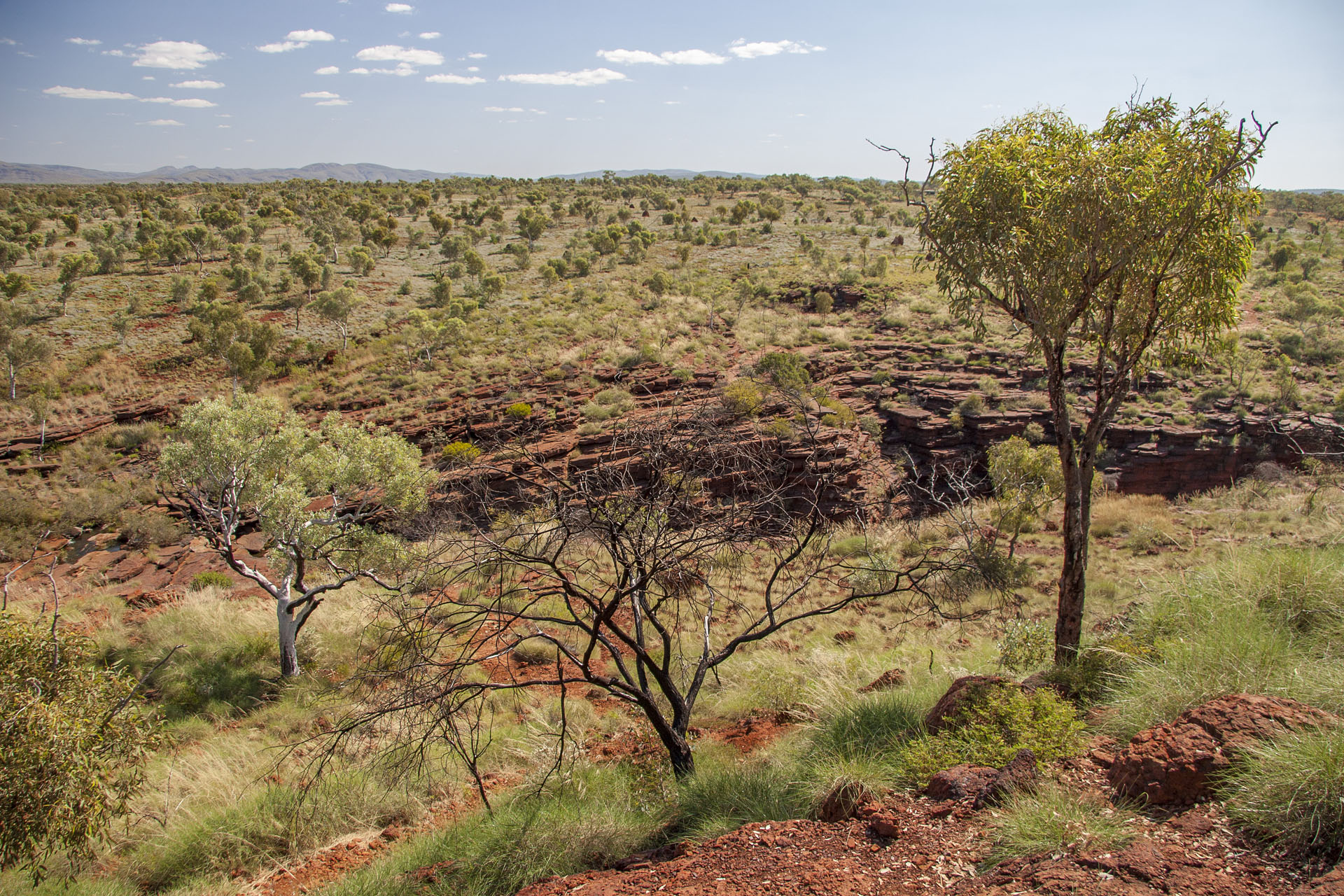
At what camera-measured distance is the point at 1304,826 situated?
306 cm

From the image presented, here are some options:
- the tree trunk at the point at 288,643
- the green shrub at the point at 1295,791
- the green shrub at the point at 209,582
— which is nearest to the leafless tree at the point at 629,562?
the green shrub at the point at 1295,791

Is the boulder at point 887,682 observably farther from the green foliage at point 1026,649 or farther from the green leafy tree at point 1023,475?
the green leafy tree at point 1023,475

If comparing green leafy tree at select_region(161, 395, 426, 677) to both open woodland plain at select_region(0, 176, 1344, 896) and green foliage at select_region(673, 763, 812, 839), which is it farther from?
green foliage at select_region(673, 763, 812, 839)

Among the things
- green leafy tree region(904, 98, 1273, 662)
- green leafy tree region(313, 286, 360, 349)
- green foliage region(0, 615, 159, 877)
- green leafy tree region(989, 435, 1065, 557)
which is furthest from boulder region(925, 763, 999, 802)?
green leafy tree region(313, 286, 360, 349)

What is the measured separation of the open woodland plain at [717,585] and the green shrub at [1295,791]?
20 mm

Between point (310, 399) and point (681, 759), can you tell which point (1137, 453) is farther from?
point (310, 399)

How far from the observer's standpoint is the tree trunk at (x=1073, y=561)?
6.60 m

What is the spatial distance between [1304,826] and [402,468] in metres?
13.3

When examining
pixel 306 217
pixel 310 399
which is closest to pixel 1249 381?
pixel 310 399

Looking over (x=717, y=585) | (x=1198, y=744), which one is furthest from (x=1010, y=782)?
(x=717, y=585)

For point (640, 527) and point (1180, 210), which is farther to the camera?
point (1180, 210)

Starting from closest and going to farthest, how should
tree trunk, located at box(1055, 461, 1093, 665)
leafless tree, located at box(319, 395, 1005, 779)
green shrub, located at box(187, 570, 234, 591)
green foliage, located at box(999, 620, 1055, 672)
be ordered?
leafless tree, located at box(319, 395, 1005, 779), tree trunk, located at box(1055, 461, 1093, 665), green foliage, located at box(999, 620, 1055, 672), green shrub, located at box(187, 570, 234, 591)

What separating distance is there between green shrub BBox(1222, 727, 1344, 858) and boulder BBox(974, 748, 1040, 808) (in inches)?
38.7

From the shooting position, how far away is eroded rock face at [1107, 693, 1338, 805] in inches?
140
